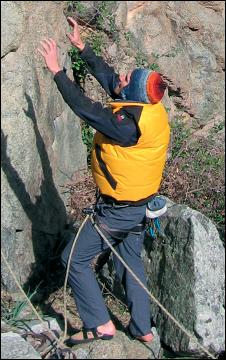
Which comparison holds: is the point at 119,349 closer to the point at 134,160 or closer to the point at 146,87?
the point at 134,160

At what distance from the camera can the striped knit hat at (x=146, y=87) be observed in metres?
4.67

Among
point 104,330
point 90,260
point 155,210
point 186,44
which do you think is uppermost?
point 186,44

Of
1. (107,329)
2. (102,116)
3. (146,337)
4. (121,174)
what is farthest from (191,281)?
(102,116)

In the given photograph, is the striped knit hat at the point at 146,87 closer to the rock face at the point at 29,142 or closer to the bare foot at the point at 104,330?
the rock face at the point at 29,142

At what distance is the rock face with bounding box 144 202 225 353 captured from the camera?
504 centimetres

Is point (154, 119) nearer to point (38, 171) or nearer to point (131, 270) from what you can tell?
point (131, 270)

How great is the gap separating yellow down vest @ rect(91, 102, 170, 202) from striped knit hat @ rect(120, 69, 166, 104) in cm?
6

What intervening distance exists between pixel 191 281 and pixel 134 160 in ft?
3.35

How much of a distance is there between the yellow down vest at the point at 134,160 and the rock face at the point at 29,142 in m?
0.86

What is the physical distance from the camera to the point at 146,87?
184 inches

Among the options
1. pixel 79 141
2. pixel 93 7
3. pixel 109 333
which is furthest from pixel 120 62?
pixel 109 333

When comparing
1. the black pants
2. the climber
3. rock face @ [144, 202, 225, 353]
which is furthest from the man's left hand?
rock face @ [144, 202, 225, 353]

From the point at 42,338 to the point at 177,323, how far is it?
940 millimetres

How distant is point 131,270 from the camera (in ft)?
16.5
